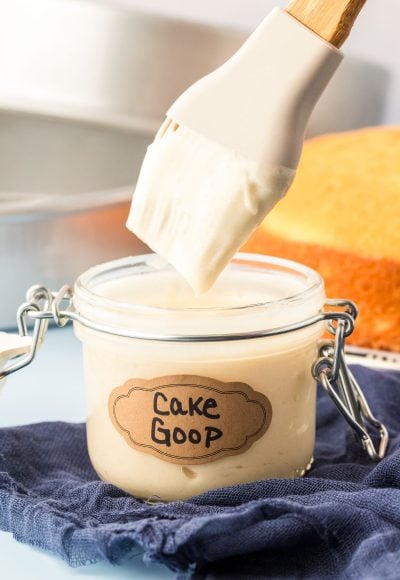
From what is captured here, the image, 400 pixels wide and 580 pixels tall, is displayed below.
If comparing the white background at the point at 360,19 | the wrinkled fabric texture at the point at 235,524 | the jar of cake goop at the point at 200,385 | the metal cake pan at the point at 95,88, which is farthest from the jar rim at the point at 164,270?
the white background at the point at 360,19

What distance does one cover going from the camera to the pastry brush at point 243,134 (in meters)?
0.60

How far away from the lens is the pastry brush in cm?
60

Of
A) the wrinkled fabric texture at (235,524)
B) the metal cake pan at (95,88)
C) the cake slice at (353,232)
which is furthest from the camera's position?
the metal cake pan at (95,88)

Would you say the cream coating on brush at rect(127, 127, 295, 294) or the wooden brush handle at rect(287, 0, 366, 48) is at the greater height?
the wooden brush handle at rect(287, 0, 366, 48)

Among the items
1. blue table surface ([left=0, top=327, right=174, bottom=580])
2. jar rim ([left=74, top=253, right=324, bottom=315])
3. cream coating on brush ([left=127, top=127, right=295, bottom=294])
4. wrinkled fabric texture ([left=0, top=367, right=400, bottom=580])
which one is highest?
cream coating on brush ([left=127, top=127, right=295, bottom=294])

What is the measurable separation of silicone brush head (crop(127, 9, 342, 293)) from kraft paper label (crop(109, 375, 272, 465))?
0.07 meters

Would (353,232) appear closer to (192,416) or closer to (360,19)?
(192,416)

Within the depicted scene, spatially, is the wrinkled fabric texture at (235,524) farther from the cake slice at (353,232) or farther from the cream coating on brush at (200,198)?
the cake slice at (353,232)

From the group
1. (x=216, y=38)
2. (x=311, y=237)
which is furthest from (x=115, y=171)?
(x=311, y=237)

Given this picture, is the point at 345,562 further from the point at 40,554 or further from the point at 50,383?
the point at 50,383

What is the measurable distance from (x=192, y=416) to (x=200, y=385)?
0.07ft

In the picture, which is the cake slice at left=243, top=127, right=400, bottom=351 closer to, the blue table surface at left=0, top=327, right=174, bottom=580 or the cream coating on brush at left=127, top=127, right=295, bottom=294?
the blue table surface at left=0, top=327, right=174, bottom=580

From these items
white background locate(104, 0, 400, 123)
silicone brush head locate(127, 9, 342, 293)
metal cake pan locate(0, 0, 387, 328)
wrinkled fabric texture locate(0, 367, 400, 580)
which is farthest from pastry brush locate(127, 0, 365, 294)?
white background locate(104, 0, 400, 123)

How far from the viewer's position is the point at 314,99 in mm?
619
